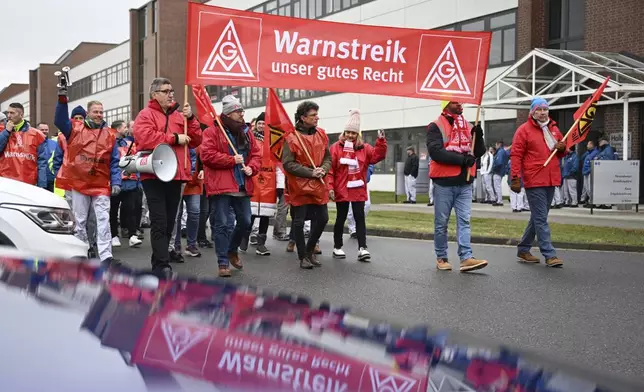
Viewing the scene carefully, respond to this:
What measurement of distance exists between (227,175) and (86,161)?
1569 mm

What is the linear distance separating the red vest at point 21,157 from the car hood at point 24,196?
152 inches

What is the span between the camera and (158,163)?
24.7 feet

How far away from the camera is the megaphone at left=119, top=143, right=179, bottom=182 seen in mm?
7430

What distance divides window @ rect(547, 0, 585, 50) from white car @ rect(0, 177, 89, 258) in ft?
70.3

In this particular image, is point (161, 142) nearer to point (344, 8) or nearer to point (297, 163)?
point (297, 163)

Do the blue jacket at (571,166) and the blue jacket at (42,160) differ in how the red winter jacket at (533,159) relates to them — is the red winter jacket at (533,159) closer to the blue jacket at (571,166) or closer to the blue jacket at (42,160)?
the blue jacket at (42,160)

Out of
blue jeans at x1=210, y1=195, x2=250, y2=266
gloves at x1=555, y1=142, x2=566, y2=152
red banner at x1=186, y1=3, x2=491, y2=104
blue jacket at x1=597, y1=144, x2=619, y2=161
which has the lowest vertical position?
blue jeans at x1=210, y1=195, x2=250, y2=266

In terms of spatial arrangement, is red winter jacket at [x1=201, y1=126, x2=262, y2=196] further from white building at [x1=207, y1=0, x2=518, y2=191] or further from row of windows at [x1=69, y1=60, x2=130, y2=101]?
row of windows at [x1=69, y1=60, x2=130, y2=101]

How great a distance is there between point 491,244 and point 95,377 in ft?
37.2

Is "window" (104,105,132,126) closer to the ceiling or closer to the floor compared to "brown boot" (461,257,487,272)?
closer to the ceiling

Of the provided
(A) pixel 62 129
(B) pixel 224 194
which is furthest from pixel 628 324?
(A) pixel 62 129

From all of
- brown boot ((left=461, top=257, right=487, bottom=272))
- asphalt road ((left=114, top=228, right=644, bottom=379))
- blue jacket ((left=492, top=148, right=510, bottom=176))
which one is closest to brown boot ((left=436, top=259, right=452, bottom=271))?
asphalt road ((left=114, top=228, right=644, bottom=379))

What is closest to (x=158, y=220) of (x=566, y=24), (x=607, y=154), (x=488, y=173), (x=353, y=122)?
(x=353, y=122)

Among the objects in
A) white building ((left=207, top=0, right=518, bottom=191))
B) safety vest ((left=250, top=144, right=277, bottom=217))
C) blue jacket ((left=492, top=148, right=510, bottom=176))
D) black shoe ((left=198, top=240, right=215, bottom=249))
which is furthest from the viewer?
white building ((left=207, top=0, right=518, bottom=191))
